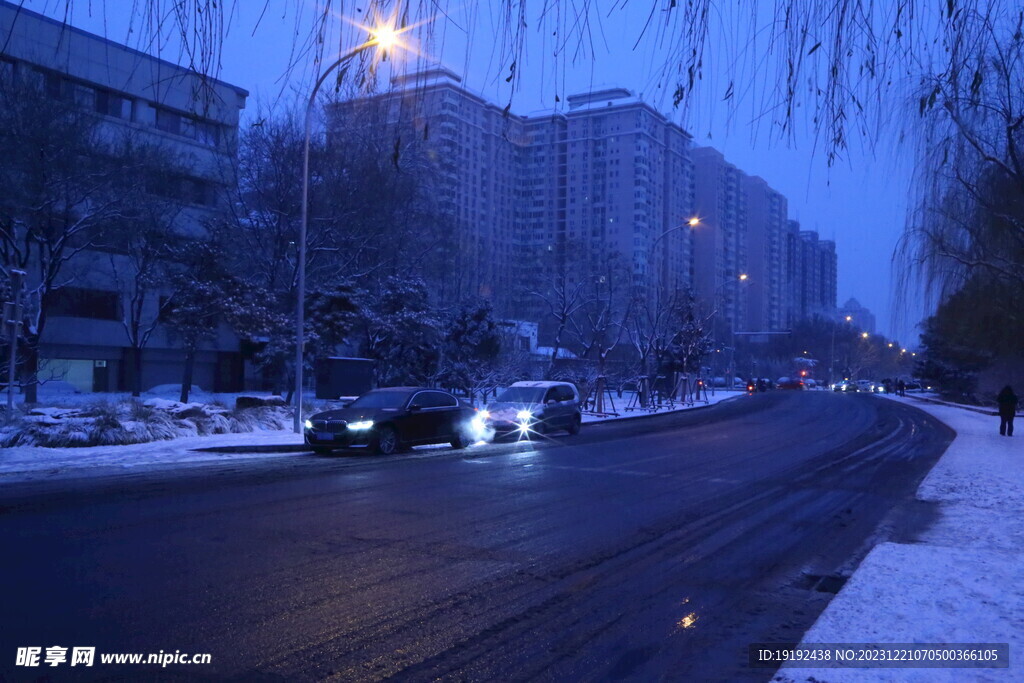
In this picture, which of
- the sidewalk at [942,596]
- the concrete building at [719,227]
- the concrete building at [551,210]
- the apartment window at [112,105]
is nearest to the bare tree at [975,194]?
the sidewalk at [942,596]

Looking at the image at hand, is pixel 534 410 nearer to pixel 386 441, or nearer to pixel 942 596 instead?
pixel 386 441

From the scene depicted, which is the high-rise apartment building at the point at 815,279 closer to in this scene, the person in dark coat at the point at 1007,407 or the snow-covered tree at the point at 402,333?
the snow-covered tree at the point at 402,333

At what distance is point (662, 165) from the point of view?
7138 centimetres

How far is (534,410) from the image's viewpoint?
25.5 meters

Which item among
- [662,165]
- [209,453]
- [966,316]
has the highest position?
[662,165]

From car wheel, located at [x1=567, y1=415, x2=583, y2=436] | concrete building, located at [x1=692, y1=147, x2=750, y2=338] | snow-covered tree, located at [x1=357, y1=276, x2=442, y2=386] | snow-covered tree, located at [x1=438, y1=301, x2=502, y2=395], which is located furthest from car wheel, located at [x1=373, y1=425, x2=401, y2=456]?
concrete building, located at [x1=692, y1=147, x2=750, y2=338]

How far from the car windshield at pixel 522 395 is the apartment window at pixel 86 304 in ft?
75.0

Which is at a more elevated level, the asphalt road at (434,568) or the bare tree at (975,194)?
the bare tree at (975,194)

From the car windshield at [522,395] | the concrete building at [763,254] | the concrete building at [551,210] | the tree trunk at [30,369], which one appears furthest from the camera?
the concrete building at [763,254]

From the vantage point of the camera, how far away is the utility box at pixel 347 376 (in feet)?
109

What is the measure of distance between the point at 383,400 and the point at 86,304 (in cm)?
2697

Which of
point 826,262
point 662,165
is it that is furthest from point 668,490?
point 826,262

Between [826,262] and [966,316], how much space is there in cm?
15467

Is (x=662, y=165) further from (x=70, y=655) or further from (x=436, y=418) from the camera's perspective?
(x=70, y=655)
